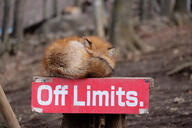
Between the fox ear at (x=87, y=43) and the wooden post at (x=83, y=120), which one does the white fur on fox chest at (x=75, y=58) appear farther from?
the wooden post at (x=83, y=120)

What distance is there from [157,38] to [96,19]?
14.7 ft

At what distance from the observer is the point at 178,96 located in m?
6.18

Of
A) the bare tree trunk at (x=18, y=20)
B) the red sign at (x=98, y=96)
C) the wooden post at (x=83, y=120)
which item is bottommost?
the wooden post at (x=83, y=120)

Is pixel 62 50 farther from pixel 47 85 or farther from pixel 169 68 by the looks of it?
pixel 169 68

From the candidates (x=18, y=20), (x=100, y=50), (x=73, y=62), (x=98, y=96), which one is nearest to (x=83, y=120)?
(x=98, y=96)

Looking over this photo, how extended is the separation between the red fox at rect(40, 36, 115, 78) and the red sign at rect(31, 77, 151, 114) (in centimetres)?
9

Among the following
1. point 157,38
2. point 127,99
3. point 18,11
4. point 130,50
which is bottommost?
point 127,99

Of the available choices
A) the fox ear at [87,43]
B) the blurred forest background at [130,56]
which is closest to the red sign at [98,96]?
the fox ear at [87,43]

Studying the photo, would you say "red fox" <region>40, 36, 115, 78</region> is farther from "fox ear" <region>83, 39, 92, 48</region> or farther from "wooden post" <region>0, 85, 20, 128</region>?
"wooden post" <region>0, 85, 20, 128</region>

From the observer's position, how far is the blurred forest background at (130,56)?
17.3ft

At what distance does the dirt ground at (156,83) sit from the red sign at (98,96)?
0.59 metres

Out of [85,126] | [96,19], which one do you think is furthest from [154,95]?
[96,19]

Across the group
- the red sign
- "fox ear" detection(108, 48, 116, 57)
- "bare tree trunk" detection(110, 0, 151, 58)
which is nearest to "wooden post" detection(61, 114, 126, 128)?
the red sign

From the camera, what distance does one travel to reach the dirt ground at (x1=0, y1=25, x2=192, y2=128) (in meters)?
4.93
